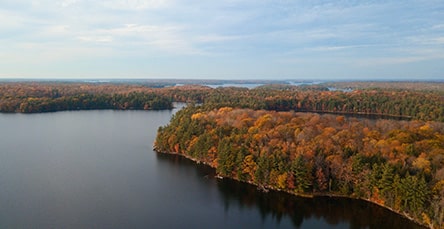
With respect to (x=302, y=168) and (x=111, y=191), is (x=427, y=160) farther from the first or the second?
(x=111, y=191)

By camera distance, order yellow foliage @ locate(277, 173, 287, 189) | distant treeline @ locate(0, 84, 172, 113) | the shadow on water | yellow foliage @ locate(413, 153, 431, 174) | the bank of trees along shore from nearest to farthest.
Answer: the bank of trees along shore < the shadow on water < yellow foliage @ locate(413, 153, 431, 174) < yellow foliage @ locate(277, 173, 287, 189) < distant treeline @ locate(0, 84, 172, 113)

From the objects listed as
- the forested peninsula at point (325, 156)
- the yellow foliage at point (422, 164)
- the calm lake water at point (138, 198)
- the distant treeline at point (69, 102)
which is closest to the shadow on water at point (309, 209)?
the calm lake water at point (138, 198)

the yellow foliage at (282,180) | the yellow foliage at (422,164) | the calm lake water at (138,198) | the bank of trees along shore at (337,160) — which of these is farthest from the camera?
the yellow foliage at (282,180)

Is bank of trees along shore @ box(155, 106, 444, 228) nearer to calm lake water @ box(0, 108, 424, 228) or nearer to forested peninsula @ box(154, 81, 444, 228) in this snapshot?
forested peninsula @ box(154, 81, 444, 228)

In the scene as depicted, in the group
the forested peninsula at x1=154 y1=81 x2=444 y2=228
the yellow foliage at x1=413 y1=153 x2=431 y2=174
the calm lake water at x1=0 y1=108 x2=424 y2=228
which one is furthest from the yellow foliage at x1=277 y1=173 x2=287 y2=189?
the yellow foliage at x1=413 y1=153 x2=431 y2=174

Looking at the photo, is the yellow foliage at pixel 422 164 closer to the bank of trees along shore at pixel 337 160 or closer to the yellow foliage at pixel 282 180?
the bank of trees along shore at pixel 337 160

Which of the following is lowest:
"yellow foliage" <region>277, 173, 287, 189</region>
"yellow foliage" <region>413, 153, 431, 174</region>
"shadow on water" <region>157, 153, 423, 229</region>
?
"shadow on water" <region>157, 153, 423, 229</region>

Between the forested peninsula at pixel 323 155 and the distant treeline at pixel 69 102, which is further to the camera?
the distant treeline at pixel 69 102
